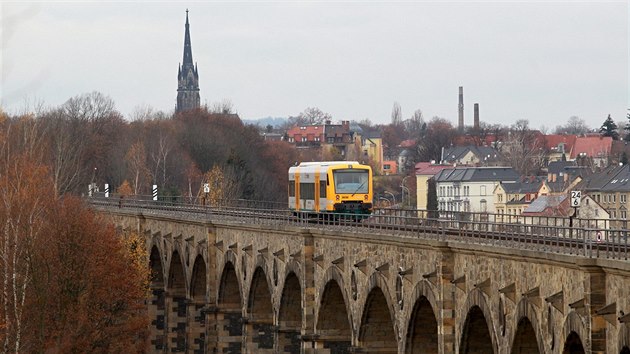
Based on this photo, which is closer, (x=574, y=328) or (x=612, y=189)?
(x=574, y=328)

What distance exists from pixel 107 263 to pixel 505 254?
117 ft

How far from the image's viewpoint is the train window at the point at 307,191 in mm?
68938

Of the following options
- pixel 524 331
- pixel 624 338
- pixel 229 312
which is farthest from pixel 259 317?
pixel 624 338

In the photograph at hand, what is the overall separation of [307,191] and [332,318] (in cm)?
1264

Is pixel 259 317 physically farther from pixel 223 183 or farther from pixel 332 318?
pixel 223 183

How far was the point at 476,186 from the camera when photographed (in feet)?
575

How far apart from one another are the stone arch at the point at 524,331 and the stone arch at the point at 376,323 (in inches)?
453

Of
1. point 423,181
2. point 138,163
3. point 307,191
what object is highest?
point 138,163

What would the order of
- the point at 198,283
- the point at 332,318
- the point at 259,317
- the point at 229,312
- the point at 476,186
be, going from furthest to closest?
the point at 476,186, the point at 198,283, the point at 229,312, the point at 259,317, the point at 332,318

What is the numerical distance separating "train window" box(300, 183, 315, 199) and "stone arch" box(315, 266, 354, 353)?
440 inches

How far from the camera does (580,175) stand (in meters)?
168

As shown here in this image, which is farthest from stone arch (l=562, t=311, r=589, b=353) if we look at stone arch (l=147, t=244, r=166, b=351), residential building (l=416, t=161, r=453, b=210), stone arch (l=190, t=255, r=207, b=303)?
residential building (l=416, t=161, r=453, b=210)

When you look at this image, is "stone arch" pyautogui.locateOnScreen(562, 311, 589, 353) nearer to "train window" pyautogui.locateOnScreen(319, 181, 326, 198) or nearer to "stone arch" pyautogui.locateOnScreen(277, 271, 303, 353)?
"stone arch" pyautogui.locateOnScreen(277, 271, 303, 353)

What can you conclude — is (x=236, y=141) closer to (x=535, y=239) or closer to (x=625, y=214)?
(x=625, y=214)
